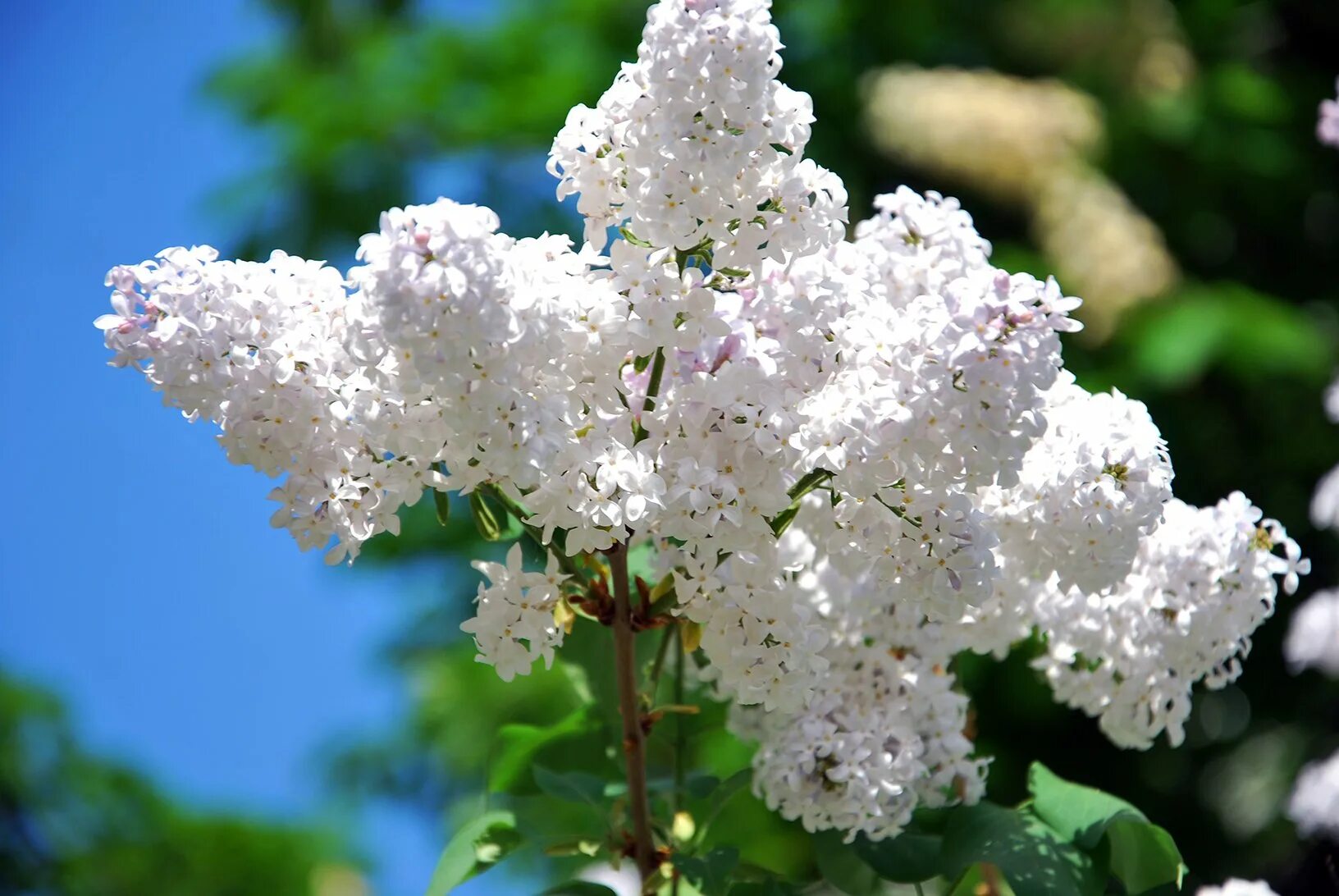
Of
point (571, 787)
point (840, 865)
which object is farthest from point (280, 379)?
point (840, 865)

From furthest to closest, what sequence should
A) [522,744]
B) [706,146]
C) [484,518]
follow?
[522,744], [484,518], [706,146]

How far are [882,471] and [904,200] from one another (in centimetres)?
24

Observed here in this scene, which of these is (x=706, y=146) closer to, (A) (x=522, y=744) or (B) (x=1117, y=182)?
(A) (x=522, y=744)

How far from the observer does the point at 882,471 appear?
0.72 meters

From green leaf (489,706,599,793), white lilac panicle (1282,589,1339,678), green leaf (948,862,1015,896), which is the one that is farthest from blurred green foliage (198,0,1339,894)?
green leaf (489,706,599,793)

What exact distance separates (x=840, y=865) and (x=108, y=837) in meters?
4.10

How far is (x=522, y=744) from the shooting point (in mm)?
1052

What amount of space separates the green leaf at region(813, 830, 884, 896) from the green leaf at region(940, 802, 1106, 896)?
7 cm

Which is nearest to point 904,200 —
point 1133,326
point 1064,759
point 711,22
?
point 711,22

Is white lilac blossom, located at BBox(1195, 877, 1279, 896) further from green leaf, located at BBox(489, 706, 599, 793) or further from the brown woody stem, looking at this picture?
green leaf, located at BBox(489, 706, 599, 793)

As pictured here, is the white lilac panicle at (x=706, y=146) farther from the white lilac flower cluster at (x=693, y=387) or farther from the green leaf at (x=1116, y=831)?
the green leaf at (x=1116, y=831)

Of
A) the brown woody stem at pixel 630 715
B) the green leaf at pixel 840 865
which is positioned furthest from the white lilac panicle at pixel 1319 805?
the brown woody stem at pixel 630 715

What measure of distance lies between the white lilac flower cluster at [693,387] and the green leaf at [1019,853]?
6 centimetres

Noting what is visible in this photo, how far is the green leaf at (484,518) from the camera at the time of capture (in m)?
0.82
